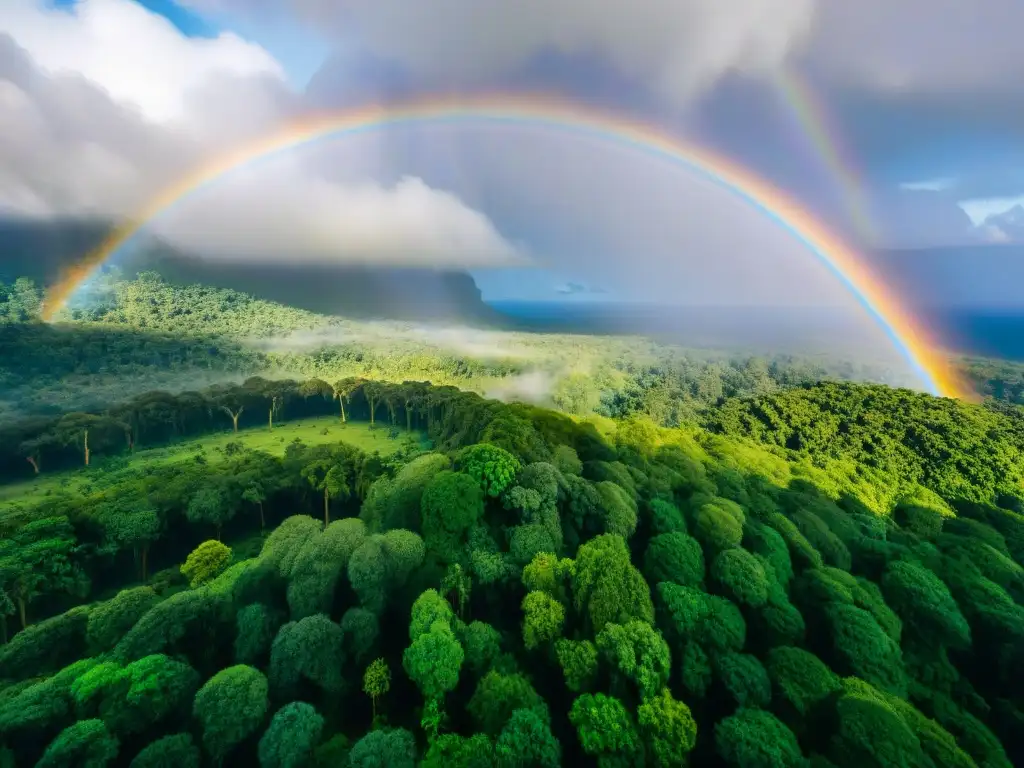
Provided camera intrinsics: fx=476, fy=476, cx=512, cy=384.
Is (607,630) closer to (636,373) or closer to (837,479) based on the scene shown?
(837,479)

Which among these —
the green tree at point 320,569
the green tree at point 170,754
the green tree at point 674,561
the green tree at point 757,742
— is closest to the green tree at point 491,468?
the green tree at point 320,569

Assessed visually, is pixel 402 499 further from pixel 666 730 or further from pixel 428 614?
pixel 666 730

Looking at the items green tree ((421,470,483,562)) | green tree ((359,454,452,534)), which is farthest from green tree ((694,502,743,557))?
green tree ((359,454,452,534))

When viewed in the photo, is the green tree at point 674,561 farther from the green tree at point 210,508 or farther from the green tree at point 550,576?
the green tree at point 210,508

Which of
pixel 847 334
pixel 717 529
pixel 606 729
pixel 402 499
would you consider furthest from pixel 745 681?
pixel 847 334

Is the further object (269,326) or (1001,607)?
(269,326)

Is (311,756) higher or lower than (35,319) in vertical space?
lower

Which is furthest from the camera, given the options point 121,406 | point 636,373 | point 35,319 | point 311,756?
point 636,373

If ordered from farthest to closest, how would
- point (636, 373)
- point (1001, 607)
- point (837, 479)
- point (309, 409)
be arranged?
1. point (636, 373)
2. point (309, 409)
3. point (837, 479)
4. point (1001, 607)

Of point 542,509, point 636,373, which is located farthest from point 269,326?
point 542,509
